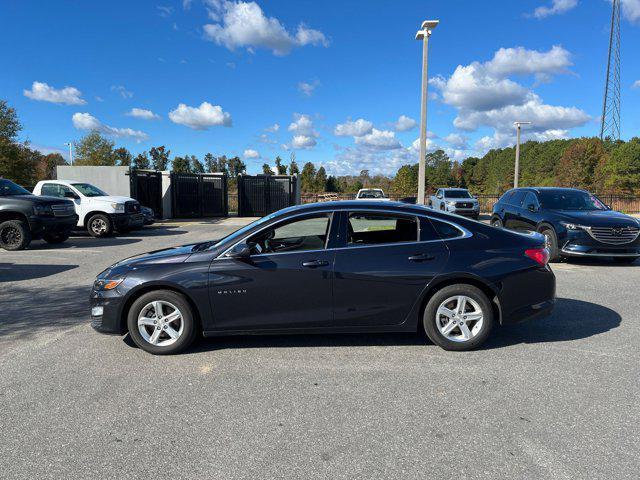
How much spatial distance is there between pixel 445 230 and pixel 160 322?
2948 mm

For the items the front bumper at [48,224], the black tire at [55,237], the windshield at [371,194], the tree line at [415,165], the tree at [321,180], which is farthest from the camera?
the tree at [321,180]

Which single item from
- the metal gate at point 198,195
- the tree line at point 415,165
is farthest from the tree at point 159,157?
the metal gate at point 198,195

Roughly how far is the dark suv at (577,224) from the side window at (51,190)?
47.0ft

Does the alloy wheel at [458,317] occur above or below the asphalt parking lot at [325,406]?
above

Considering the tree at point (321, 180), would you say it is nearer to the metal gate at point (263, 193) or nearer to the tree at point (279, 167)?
the tree at point (279, 167)

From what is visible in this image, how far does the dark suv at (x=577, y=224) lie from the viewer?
28.2 feet

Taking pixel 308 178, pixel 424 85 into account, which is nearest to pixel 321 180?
pixel 308 178

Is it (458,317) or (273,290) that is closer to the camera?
(273,290)

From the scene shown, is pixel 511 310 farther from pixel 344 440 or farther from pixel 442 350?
pixel 344 440

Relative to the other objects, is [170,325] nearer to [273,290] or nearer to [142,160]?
[273,290]

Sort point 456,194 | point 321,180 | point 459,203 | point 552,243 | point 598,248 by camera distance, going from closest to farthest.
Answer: point 598,248 < point 552,243 < point 459,203 < point 456,194 < point 321,180

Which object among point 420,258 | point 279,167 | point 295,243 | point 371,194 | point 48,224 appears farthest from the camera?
point 279,167

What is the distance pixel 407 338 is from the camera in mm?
4695

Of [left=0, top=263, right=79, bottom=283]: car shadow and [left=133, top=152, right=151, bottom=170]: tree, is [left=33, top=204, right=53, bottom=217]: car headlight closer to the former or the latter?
[left=0, top=263, right=79, bottom=283]: car shadow
